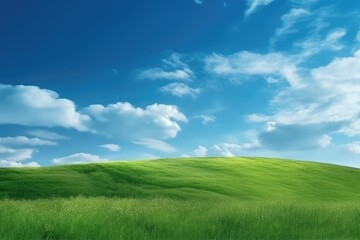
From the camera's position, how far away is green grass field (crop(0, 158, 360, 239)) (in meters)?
13.5

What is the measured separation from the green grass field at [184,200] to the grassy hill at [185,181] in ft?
0.30

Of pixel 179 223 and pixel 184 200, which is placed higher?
pixel 184 200

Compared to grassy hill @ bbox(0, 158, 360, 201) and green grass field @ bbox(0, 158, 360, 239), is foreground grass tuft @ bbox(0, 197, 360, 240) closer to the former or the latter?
green grass field @ bbox(0, 158, 360, 239)

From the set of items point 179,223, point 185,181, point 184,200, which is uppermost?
point 185,181

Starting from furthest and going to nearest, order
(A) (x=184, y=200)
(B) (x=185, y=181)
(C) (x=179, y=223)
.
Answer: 1. (B) (x=185, y=181)
2. (A) (x=184, y=200)
3. (C) (x=179, y=223)

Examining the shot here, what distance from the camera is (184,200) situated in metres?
29.8

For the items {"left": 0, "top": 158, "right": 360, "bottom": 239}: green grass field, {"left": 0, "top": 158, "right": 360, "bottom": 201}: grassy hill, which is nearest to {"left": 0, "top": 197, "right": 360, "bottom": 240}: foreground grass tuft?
{"left": 0, "top": 158, "right": 360, "bottom": 239}: green grass field

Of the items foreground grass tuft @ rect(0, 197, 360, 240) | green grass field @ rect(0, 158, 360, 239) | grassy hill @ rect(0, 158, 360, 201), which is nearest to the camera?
foreground grass tuft @ rect(0, 197, 360, 240)

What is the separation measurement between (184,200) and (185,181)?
16.5m

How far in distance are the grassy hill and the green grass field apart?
0.09m

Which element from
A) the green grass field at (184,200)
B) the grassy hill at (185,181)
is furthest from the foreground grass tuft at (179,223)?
the grassy hill at (185,181)

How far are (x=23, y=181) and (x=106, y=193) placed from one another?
8244mm

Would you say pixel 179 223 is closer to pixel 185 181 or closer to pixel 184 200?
pixel 184 200

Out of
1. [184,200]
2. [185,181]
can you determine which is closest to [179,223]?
[184,200]
